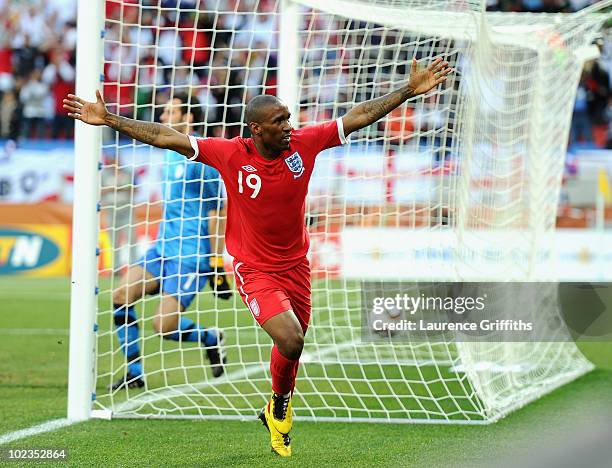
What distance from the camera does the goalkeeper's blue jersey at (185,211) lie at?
7340 mm

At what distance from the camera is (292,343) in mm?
4980

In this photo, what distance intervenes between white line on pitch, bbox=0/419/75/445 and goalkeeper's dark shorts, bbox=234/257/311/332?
1481mm

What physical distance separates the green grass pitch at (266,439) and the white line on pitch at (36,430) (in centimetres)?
8

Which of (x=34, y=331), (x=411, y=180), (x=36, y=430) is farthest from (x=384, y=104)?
(x=34, y=331)

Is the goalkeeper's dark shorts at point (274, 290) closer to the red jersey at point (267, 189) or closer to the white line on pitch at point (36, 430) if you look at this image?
the red jersey at point (267, 189)

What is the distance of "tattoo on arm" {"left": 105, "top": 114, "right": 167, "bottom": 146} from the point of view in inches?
195

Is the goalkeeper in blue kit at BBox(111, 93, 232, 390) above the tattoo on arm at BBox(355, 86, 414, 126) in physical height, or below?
below

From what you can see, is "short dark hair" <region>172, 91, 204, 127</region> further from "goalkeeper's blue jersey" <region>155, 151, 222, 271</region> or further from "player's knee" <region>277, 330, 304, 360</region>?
"player's knee" <region>277, 330, 304, 360</region>

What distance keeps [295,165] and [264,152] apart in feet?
0.58

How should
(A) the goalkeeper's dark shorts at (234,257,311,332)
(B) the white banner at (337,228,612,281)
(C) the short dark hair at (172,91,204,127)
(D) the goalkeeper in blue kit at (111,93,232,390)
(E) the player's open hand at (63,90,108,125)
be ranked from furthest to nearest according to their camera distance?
1. (D) the goalkeeper in blue kit at (111,93,232,390)
2. (C) the short dark hair at (172,91,204,127)
3. (B) the white banner at (337,228,612,281)
4. (A) the goalkeeper's dark shorts at (234,257,311,332)
5. (E) the player's open hand at (63,90,108,125)

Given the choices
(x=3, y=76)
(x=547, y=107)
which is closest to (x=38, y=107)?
(x=3, y=76)

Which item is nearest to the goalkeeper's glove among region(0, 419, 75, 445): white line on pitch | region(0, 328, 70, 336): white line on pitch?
region(0, 419, 75, 445): white line on pitch

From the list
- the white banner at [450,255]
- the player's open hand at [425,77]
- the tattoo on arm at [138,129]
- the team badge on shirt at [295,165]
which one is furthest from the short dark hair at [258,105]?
the white banner at [450,255]

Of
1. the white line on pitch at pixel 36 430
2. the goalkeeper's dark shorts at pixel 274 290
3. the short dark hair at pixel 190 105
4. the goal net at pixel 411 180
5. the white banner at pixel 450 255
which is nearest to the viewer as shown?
the goalkeeper's dark shorts at pixel 274 290
